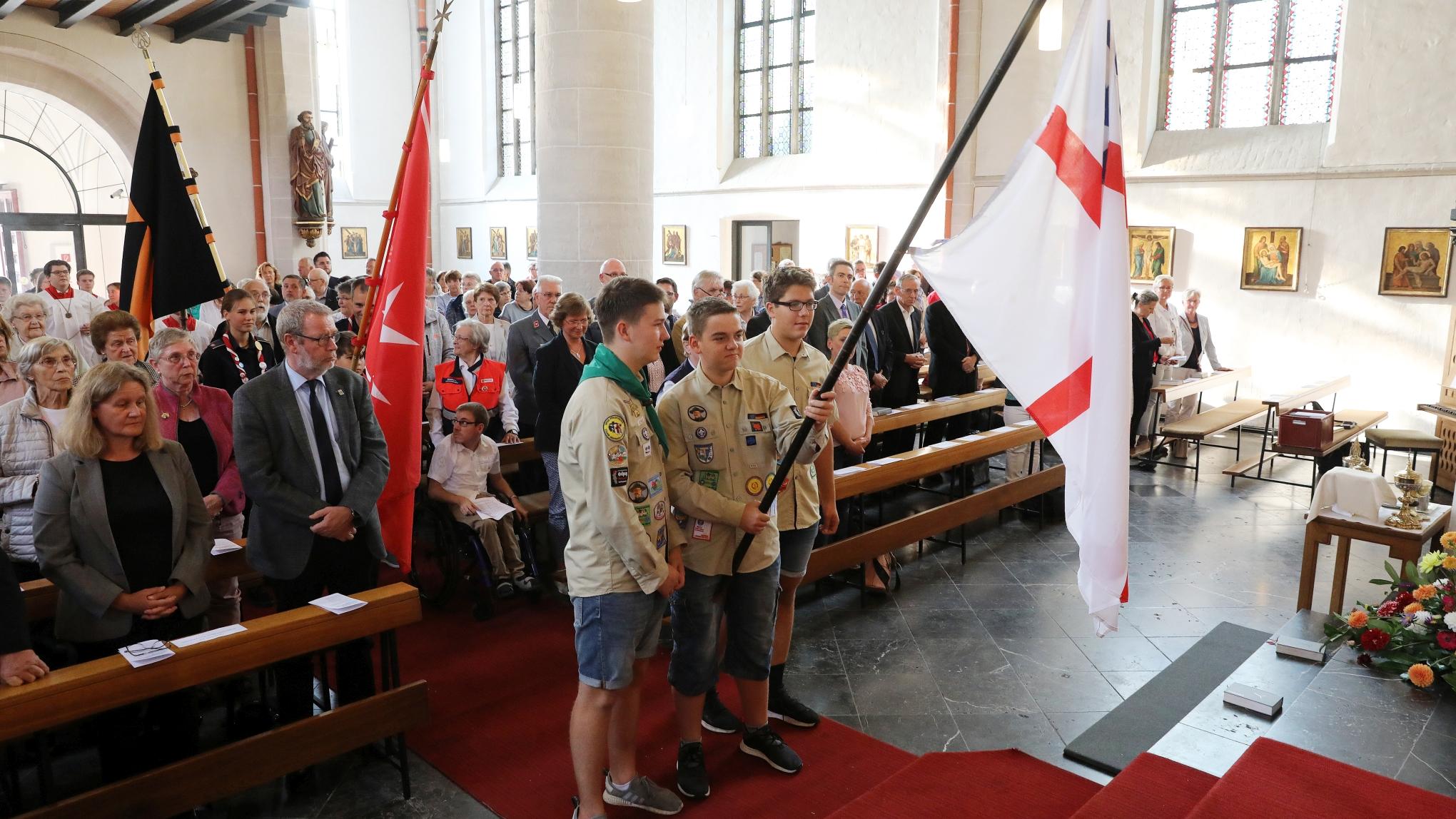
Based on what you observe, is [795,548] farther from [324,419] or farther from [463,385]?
[463,385]

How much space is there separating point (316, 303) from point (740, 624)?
186 centimetres

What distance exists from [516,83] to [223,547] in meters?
17.8

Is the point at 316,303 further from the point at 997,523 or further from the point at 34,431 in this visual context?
the point at 997,523

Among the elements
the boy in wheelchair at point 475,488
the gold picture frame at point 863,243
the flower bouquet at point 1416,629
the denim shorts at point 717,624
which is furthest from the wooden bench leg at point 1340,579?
the gold picture frame at point 863,243

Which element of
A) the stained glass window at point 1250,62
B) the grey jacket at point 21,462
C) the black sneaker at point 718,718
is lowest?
the black sneaker at point 718,718

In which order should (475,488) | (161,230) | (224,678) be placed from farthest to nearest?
(475,488) → (161,230) → (224,678)

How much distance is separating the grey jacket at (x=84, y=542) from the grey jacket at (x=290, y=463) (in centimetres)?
25

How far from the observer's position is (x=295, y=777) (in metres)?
3.57

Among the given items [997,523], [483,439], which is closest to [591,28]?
[483,439]

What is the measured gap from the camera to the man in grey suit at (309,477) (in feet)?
11.5

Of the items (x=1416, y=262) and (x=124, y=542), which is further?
(x=1416, y=262)

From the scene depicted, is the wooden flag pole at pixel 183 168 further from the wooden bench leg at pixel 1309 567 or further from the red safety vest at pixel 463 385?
the wooden bench leg at pixel 1309 567

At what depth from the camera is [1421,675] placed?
3.81m

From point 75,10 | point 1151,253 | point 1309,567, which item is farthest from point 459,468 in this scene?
point 1151,253
